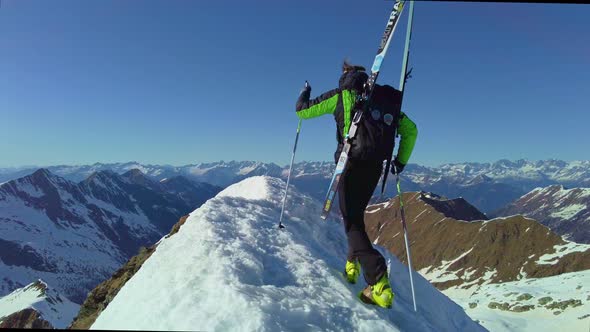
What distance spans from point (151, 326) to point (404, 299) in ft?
26.6

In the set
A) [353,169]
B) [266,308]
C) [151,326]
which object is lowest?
[151,326]

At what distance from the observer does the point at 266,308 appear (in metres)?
7.34

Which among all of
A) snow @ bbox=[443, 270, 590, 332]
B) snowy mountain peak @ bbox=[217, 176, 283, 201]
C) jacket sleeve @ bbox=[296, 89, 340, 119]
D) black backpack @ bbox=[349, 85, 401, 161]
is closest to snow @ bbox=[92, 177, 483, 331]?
snowy mountain peak @ bbox=[217, 176, 283, 201]

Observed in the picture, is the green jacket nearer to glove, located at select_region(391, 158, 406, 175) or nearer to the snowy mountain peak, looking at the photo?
glove, located at select_region(391, 158, 406, 175)

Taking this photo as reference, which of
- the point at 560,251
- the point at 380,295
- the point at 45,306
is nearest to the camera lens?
the point at 380,295

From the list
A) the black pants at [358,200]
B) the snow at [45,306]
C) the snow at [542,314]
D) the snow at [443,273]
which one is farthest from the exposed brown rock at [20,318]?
the black pants at [358,200]

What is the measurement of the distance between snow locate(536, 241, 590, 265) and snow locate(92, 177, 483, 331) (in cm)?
15461

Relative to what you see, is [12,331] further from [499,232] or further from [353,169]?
[499,232]

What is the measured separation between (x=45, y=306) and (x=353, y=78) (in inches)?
6847

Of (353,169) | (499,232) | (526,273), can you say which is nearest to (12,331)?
(353,169)

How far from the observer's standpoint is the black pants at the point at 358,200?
389 inches

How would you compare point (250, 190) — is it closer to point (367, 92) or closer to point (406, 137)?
point (406, 137)

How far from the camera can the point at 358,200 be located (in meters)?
10.1

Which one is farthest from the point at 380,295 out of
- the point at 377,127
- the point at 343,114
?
the point at 343,114
